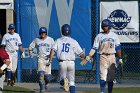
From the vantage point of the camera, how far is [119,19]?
18844 mm

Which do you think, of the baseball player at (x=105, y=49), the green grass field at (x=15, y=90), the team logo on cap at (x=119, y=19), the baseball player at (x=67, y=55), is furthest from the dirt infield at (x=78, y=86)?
the baseball player at (x=67, y=55)

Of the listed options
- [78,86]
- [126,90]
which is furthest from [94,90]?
[78,86]

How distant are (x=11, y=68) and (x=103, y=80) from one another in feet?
14.5

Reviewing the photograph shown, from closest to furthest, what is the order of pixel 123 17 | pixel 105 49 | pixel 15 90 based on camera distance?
pixel 105 49 < pixel 15 90 < pixel 123 17

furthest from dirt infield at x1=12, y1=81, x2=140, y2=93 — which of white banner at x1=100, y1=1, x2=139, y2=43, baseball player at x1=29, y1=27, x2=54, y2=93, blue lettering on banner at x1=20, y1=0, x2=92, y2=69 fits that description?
white banner at x1=100, y1=1, x2=139, y2=43

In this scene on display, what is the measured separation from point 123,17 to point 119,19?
0.18 metres

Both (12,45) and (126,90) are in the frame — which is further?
(12,45)

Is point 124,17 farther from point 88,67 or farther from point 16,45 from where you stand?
point 16,45

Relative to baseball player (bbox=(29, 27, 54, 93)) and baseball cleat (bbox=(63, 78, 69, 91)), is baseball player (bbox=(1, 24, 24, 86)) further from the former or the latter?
baseball cleat (bbox=(63, 78, 69, 91))

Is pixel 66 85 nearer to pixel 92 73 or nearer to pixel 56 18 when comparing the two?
pixel 92 73

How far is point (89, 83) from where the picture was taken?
18875 millimetres

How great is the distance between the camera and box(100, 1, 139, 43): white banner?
1864 centimetres

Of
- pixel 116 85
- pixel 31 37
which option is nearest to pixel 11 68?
pixel 31 37

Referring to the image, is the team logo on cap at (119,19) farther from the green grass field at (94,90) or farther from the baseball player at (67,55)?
the baseball player at (67,55)
